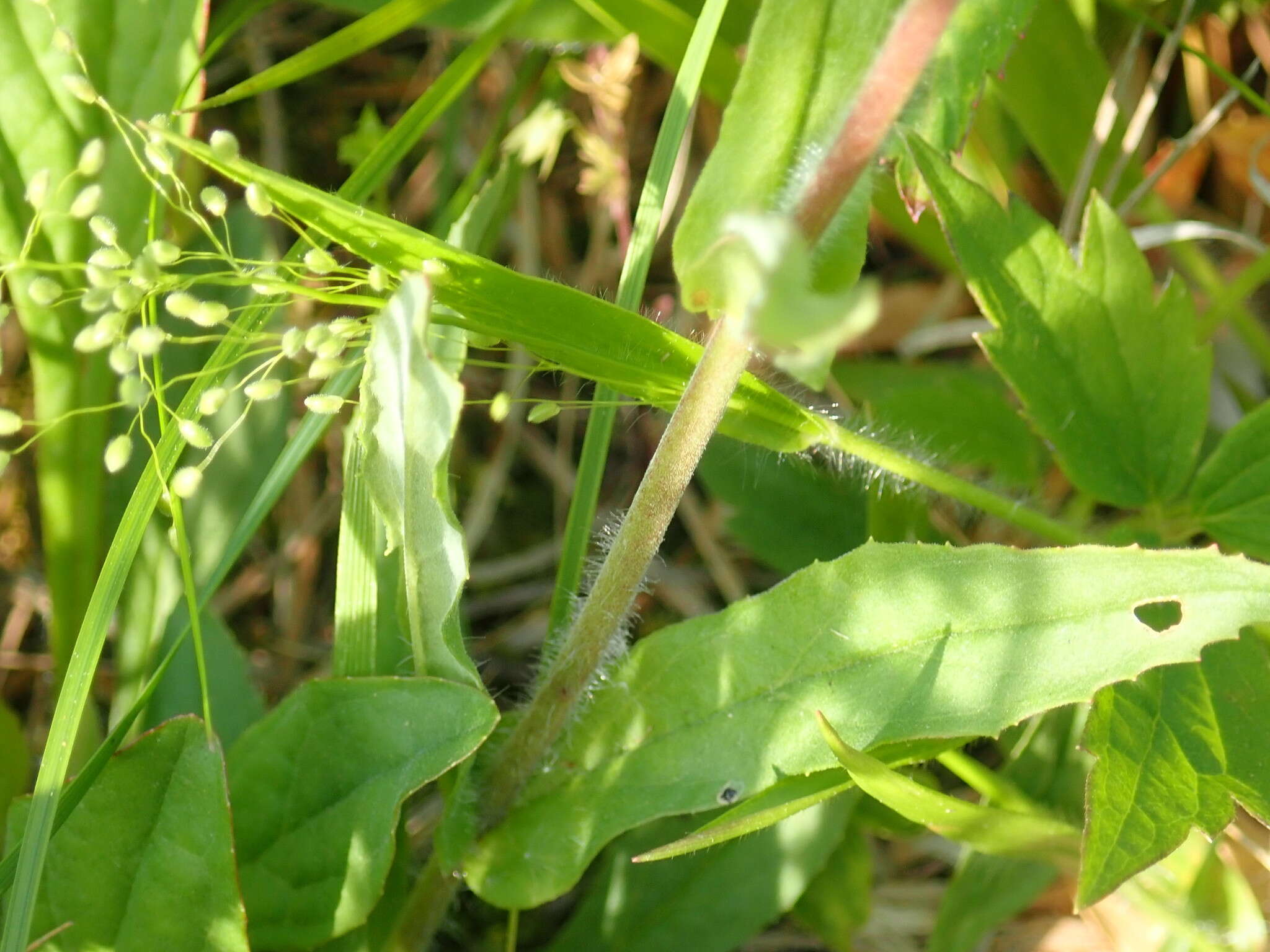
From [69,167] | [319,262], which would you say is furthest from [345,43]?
[319,262]

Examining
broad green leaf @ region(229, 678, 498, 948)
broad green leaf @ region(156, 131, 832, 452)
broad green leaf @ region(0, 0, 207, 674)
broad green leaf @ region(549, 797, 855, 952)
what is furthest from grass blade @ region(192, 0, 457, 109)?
broad green leaf @ region(549, 797, 855, 952)

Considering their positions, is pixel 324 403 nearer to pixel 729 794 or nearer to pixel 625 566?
pixel 625 566

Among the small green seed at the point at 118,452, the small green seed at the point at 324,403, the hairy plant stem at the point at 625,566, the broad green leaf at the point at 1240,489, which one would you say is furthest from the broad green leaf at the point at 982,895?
the small green seed at the point at 118,452

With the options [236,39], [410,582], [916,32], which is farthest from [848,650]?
[236,39]

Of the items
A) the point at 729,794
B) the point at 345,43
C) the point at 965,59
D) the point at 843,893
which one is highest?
the point at 965,59

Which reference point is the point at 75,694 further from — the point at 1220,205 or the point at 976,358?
the point at 1220,205

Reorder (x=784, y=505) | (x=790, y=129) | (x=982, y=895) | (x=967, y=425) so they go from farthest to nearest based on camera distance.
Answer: (x=784, y=505), (x=967, y=425), (x=982, y=895), (x=790, y=129)

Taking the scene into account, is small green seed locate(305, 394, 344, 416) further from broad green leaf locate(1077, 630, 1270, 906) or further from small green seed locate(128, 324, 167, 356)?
broad green leaf locate(1077, 630, 1270, 906)
